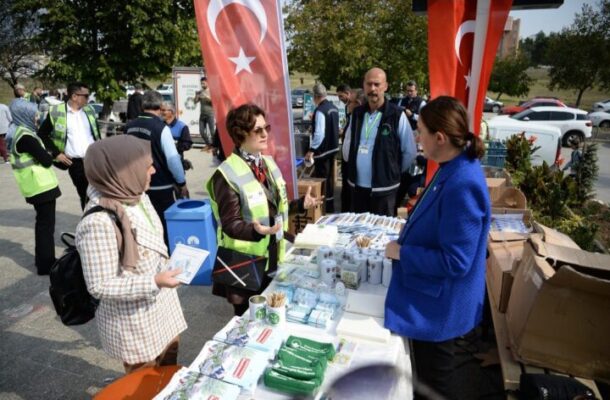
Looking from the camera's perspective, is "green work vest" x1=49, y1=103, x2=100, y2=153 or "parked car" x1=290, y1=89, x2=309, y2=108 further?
"parked car" x1=290, y1=89, x2=309, y2=108

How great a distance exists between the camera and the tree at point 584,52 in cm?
2100

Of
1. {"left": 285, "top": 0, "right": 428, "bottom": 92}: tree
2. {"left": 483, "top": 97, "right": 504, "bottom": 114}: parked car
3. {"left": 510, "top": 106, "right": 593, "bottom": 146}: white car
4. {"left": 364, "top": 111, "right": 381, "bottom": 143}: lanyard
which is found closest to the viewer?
{"left": 364, "top": 111, "right": 381, "bottom": 143}: lanyard

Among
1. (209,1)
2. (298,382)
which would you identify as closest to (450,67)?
(209,1)

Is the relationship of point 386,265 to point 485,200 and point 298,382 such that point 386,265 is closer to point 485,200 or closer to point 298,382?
point 485,200

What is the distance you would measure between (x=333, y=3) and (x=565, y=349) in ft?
41.1

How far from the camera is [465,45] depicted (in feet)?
10.5

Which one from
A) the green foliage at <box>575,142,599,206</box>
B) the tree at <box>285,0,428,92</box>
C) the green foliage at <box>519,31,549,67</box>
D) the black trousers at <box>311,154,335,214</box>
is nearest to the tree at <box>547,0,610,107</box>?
the tree at <box>285,0,428,92</box>

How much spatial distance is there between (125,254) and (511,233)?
10.3ft

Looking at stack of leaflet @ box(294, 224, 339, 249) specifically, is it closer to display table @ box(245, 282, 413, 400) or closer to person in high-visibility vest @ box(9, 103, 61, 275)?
display table @ box(245, 282, 413, 400)

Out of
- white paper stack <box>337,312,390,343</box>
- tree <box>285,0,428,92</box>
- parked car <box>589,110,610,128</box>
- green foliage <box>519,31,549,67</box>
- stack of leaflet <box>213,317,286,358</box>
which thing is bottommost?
parked car <box>589,110,610,128</box>

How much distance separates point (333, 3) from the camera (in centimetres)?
1259

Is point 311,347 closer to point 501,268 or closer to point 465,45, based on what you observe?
point 501,268

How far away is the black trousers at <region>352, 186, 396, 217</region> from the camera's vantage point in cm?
425

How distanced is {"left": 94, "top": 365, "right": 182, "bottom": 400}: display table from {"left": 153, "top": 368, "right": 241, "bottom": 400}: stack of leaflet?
0.27 metres
